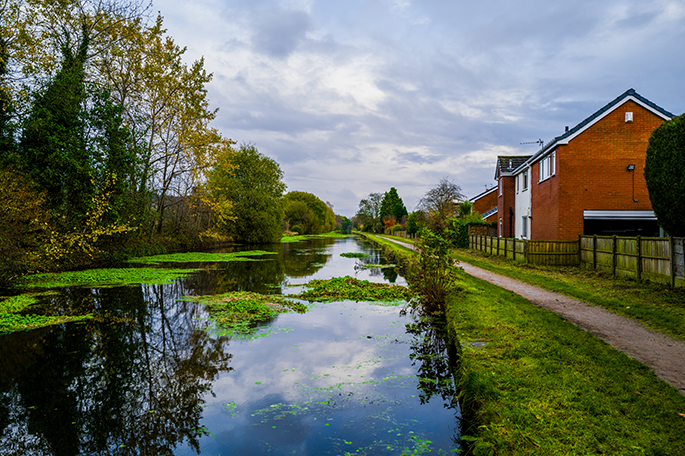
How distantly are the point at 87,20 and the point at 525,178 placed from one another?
27.6 m

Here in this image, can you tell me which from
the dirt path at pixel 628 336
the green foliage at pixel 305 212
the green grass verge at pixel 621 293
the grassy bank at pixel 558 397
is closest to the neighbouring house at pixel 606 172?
the green grass verge at pixel 621 293

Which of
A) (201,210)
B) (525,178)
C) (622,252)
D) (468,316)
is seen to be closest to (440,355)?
(468,316)

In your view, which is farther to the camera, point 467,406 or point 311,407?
point 311,407

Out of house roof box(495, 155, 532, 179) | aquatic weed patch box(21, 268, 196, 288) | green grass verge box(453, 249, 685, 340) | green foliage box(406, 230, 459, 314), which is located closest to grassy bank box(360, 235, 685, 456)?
green grass verge box(453, 249, 685, 340)

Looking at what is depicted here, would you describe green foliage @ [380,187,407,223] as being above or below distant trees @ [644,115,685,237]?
above

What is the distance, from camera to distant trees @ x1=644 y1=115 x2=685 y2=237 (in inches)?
368

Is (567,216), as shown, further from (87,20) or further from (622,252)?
(87,20)

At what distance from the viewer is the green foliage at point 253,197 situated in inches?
1638

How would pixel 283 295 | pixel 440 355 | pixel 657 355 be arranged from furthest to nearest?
pixel 283 295 → pixel 440 355 → pixel 657 355

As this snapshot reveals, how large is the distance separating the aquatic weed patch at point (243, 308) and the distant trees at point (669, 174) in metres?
10.0

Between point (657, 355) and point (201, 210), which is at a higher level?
point (201, 210)

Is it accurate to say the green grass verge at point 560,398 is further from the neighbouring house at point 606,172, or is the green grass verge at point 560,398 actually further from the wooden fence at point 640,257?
the neighbouring house at point 606,172

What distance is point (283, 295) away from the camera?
1197 centimetres

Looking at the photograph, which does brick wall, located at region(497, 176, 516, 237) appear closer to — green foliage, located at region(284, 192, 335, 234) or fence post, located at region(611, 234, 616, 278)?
fence post, located at region(611, 234, 616, 278)
